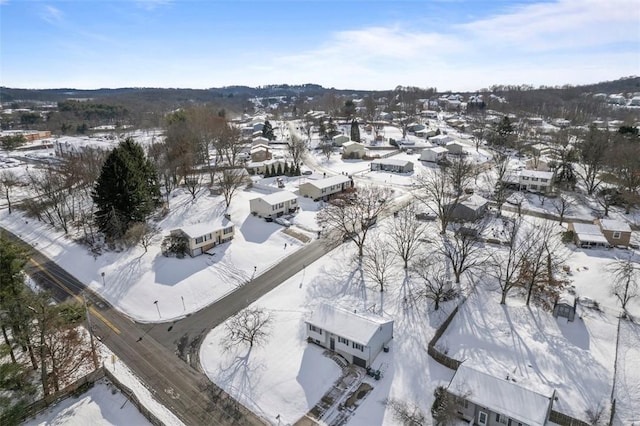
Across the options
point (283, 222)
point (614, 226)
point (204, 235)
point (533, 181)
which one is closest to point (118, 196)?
point (204, 235)

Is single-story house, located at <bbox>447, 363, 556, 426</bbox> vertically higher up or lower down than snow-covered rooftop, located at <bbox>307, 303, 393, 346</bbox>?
lower down

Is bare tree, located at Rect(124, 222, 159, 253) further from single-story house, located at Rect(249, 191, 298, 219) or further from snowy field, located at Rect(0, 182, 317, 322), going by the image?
single-story house, located at Rect(249, 191, 298, 219)

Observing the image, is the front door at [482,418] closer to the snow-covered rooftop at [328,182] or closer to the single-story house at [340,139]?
the snow-covered rooftop at [328,182]

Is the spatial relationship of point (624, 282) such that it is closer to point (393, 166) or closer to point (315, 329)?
point (315, 329)

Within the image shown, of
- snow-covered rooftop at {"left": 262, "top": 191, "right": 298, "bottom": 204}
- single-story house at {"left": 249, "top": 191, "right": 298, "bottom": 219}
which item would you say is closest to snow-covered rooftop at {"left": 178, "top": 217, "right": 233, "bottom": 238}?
single-story house at {"left": 249, "top": 191, "right": 298, "bottom": 219}

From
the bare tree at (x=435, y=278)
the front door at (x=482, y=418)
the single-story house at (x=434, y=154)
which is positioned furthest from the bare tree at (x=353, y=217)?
the single-story house at (x=434, y=154)
